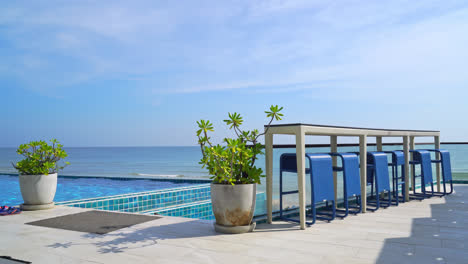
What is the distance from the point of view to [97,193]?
1748 centimetres

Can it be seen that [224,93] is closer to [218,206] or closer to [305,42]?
[305,42]

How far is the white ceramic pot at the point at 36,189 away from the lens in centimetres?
567

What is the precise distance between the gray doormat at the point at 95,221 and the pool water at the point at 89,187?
488 inches

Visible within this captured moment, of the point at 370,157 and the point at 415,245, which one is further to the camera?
the point at 370,157

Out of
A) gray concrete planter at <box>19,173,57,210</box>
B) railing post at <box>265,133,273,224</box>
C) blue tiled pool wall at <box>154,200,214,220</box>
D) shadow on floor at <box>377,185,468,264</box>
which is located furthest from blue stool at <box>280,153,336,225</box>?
blue tiled pool wall at <box>154,200,214,220</box>

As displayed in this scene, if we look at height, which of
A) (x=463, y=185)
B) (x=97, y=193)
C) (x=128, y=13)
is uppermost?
(x=128, y=13)

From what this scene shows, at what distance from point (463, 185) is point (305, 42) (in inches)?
220

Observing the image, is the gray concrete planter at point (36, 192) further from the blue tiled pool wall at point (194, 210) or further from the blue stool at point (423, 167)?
the blue stool at point (423, 167)

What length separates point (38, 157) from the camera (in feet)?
19.4

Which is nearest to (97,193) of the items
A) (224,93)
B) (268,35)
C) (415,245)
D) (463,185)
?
(224,93)

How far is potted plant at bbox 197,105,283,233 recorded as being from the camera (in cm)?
390

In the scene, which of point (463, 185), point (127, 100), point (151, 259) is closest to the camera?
point (151, 259)

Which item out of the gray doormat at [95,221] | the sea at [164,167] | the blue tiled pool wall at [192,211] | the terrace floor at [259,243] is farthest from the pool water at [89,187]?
the terrace floor at [259,243]

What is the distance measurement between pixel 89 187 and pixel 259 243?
1785 centimetres
